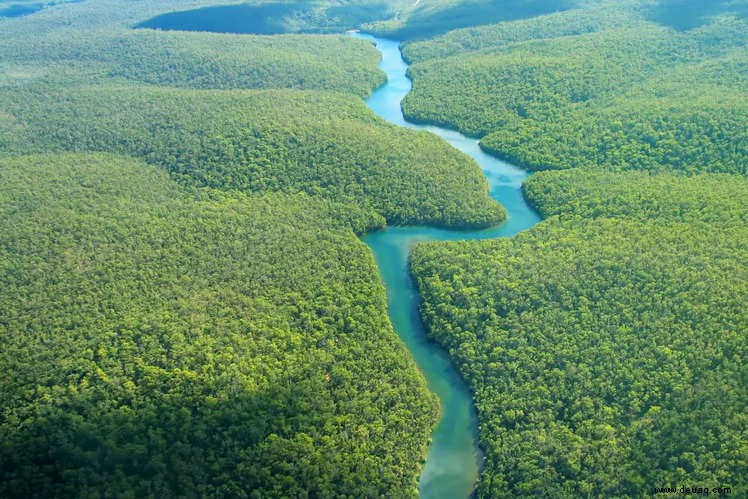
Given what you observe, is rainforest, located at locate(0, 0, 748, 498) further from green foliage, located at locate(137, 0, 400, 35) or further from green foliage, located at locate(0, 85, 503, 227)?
green foliage, located at locate(137, 0, 400, 35)

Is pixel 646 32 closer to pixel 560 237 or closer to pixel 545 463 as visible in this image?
pixel 560 237

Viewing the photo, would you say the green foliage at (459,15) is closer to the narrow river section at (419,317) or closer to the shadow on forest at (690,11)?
the shadow on forest at (690,11)

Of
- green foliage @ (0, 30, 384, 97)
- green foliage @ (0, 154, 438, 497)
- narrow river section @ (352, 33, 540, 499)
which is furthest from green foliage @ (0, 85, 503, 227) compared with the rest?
green foliage @ (0, 30, 384, 97)

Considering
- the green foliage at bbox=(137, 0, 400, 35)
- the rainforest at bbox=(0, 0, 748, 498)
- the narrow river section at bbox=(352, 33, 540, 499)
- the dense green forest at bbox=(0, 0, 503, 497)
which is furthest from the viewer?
the green foliage at bbox=(137, 0, 400, 35)

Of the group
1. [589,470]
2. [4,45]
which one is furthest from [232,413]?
[4,45]

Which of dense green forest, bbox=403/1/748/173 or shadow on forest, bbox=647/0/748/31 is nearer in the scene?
dense green forest, bbox=403/1/748/173

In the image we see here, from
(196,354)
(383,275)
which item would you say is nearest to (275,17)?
(383,275)
